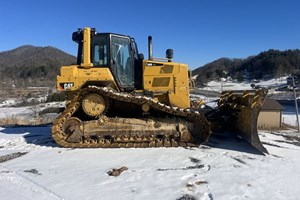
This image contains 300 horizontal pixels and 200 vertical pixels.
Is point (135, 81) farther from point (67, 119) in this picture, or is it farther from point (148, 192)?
point (148, 192)

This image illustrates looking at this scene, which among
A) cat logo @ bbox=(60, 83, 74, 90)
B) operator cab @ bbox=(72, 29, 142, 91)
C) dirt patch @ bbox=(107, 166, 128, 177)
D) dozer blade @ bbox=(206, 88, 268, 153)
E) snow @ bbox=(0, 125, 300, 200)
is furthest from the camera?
operator cab @ bbox=(72, 29, 142, 91)

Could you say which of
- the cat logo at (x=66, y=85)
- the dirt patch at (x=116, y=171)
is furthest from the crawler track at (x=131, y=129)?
the dirt patch at (x=116, y=171)

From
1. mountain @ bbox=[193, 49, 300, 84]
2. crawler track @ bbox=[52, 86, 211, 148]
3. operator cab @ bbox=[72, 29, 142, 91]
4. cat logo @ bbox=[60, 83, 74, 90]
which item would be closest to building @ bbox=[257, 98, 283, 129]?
crawler track @ bbox=[52, 86, 211, 148]

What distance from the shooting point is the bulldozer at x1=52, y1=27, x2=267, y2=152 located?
9281mm

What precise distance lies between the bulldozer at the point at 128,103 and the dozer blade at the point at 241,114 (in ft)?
0.08

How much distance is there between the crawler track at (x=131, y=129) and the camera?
9273 mm

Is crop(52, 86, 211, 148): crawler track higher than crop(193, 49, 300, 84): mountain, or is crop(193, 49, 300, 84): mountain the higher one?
crop(193, 49, 300, 84): mountain

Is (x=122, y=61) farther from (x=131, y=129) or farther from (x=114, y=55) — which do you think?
(x=131, y=129)

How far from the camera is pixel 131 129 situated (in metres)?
9.31

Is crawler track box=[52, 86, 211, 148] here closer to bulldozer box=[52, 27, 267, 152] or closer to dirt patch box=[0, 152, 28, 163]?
bulldozer box=[52, 27, 267, 152]

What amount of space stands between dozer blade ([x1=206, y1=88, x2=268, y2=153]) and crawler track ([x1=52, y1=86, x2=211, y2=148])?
1088 millimetres

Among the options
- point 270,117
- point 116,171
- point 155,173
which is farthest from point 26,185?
point 270,117

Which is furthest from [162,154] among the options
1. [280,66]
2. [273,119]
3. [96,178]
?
[280,66]

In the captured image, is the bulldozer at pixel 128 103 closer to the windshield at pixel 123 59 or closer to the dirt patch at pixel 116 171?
the windshield at pixel 123 59
